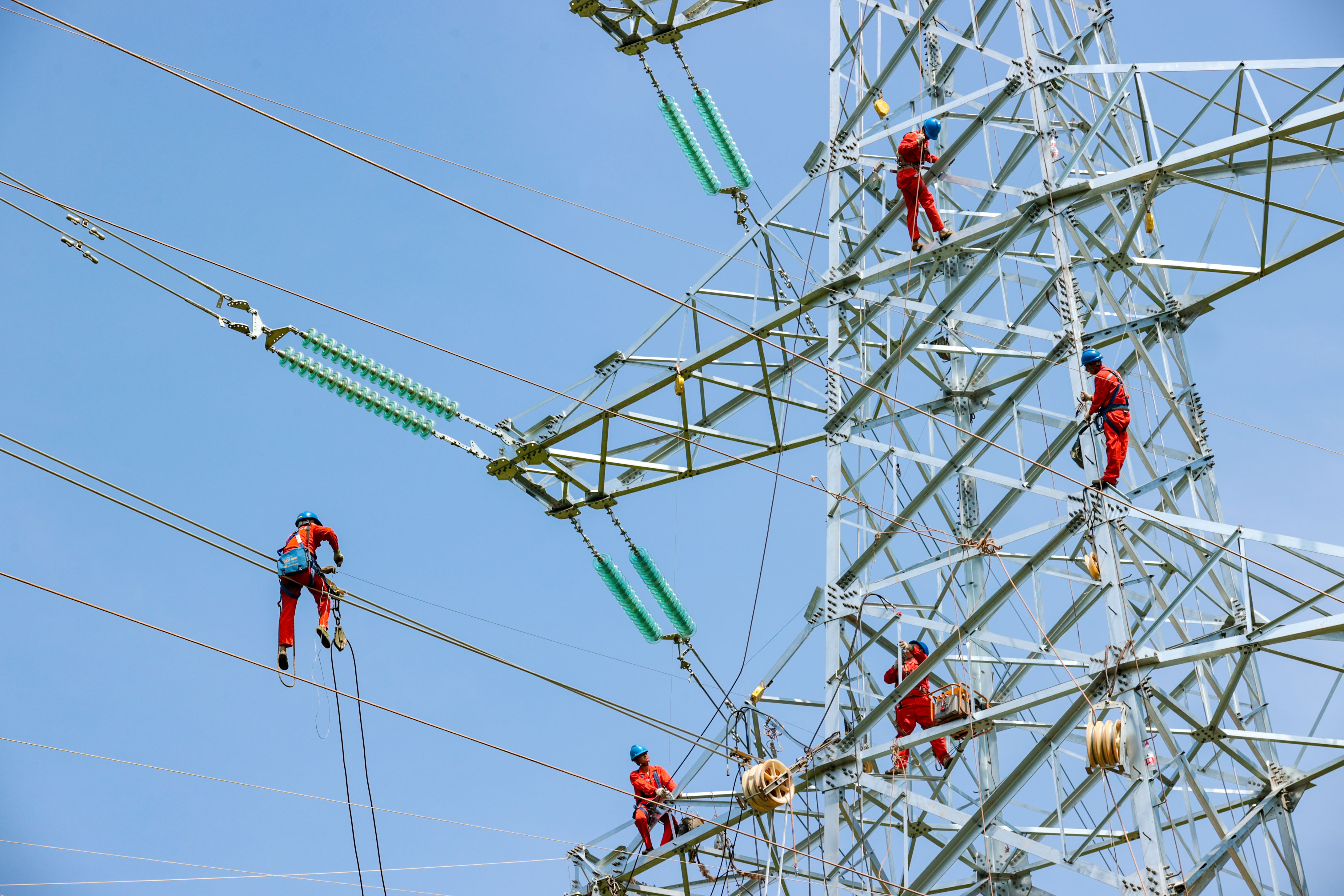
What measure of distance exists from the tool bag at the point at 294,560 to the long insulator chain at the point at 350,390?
5.14ft

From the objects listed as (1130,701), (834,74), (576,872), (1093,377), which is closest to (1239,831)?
(1130,701)

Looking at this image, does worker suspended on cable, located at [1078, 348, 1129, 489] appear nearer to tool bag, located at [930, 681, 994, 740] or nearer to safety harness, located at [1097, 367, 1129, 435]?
safety harness, located at [1097, 367, 1129, 435]

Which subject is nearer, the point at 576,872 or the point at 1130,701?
the point at 1130,701

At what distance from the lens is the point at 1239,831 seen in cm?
1464

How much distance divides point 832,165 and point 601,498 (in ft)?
16.5

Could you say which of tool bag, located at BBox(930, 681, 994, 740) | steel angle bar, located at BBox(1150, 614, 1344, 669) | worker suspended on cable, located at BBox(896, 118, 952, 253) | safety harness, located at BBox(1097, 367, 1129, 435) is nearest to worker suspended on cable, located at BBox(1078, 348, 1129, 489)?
safety harness, located at BBox(1097, 367, 1129, 435)

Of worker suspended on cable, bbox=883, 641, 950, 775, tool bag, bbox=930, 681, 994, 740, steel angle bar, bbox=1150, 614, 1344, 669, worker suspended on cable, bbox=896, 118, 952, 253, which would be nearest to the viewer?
steel angle bar, bbox=1150, 614, 1344, 669

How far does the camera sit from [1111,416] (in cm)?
1523

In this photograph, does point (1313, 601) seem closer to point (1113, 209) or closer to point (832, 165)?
point (1113, 209)

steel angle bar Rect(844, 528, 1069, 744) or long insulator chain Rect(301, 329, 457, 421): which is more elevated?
long insulator chain Rect(301, 329, 457, 421)

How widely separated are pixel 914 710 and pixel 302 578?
6460mm

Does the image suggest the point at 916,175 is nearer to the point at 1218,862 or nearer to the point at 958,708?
the point at 958,708

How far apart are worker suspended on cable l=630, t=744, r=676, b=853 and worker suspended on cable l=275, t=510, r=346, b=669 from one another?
4.55m

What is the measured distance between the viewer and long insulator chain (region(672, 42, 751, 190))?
22.5 metres
